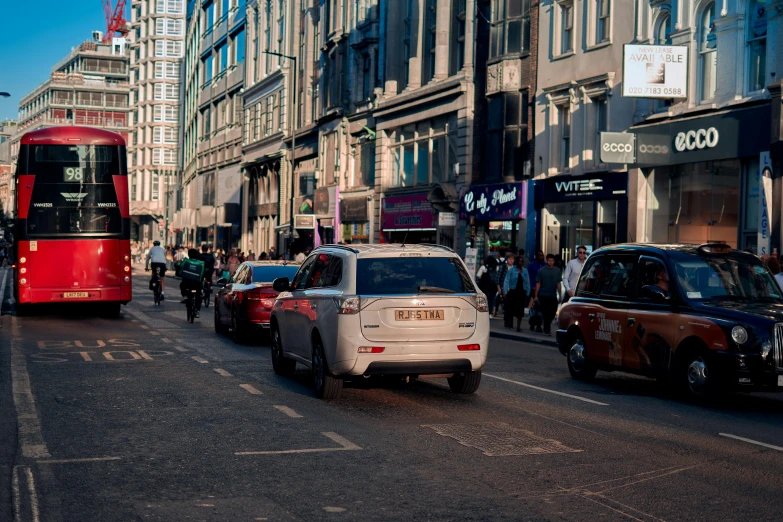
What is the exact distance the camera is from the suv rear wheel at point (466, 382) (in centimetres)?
1263

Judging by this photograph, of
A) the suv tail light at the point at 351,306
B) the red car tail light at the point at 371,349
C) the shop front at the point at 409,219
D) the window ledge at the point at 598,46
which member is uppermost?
the window ledge at the point at 598,46

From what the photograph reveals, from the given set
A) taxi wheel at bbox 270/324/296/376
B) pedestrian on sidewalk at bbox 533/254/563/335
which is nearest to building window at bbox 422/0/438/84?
pedestrian on sidewalk at bbox 533/254/563/335

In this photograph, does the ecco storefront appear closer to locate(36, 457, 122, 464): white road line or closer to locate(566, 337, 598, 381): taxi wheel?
locate(566, 337, 598, 381): taxi wheel

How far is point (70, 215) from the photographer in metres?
25.4

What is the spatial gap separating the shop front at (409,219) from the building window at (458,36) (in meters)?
5.09

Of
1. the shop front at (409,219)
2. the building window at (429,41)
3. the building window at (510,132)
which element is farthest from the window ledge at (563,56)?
the building window at (429,41)

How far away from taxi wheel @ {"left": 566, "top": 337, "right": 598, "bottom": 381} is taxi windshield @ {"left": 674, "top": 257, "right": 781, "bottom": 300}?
2.05m

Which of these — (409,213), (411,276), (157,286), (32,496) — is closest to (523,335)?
(411,276)

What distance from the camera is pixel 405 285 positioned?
12.1 m

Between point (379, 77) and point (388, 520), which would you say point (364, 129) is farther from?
point (388, 520)

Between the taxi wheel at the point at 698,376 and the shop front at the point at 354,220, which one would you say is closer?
the taxi wheel at the point at 698,376

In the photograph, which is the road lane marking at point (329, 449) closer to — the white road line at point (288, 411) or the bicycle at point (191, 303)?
the white road line at point (288, 411)

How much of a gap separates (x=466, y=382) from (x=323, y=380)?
1.68 m

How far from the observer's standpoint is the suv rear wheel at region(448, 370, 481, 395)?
12.6m
